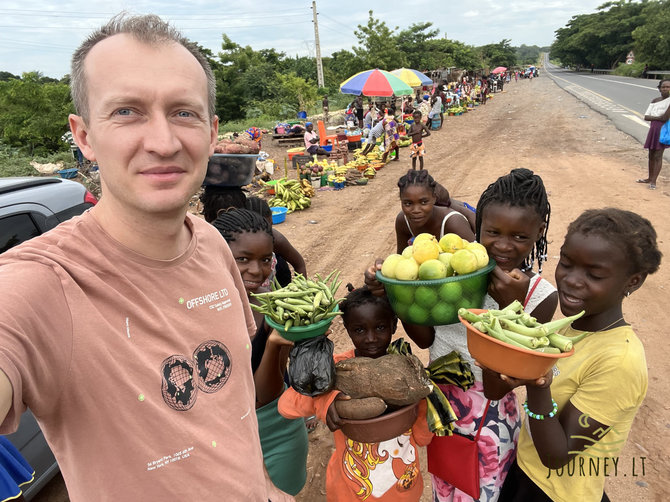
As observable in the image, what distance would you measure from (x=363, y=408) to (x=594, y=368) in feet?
3.34

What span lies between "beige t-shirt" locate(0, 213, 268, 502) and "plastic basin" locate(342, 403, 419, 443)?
1.72 feet

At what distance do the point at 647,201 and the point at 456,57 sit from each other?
1971 inches

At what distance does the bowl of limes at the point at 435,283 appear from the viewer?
5.87ft

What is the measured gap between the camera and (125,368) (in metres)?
1.12

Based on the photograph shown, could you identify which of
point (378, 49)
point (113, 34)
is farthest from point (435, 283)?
point (378, 49)

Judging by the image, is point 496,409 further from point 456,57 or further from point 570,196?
point 456,57

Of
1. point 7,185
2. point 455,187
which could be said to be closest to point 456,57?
point 455,187

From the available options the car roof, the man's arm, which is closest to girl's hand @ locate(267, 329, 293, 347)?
the man's arm

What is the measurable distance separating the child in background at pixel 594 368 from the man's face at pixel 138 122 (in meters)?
1.51

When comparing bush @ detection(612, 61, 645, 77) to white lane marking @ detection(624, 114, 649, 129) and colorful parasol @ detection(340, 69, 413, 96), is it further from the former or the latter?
colorful parasol @ detection(340, 69, 413, 96)

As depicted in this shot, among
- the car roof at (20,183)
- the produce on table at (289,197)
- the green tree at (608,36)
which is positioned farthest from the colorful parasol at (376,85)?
the green tree at (608,36)

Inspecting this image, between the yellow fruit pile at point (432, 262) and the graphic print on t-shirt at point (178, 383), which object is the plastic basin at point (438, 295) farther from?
the graphic print on t-shirt at point (178, 383)

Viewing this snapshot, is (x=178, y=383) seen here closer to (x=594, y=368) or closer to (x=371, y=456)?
(x=371, y=456)

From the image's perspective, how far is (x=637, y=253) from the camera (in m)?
1.72
